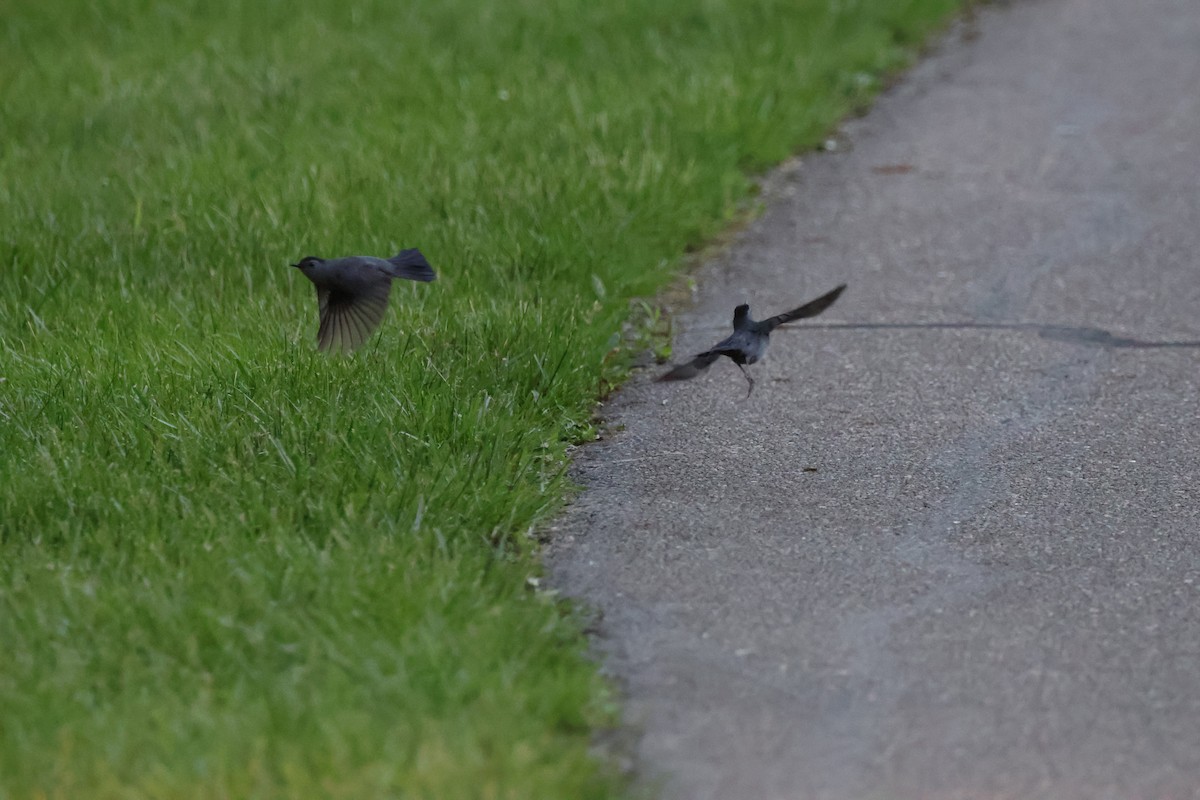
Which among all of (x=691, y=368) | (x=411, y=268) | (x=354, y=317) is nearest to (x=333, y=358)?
(x=354, y=317)

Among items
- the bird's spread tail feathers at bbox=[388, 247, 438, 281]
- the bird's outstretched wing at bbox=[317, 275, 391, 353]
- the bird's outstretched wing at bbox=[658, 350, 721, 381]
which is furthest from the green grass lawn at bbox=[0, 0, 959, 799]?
the bird's outstretched wing at bbox=[658, 350, 721, 381]

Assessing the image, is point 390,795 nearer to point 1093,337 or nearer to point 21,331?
point 21,331

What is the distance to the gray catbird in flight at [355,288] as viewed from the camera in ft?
14.0

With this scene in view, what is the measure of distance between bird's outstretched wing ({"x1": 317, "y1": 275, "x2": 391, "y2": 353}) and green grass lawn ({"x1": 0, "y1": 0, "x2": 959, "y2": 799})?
168 millimetres

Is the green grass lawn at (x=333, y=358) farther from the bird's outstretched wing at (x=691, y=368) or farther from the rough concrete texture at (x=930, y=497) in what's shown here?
the bird's outstretched wing at (x=691, y=368)

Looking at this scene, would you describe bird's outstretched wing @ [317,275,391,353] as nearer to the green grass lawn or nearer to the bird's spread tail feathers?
the bird's spread tail feathers

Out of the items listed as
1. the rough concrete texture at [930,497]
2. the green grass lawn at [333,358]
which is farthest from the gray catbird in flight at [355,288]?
the rough concrete texture at [930,497]

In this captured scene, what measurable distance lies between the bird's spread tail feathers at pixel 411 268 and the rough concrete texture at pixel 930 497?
0.70m

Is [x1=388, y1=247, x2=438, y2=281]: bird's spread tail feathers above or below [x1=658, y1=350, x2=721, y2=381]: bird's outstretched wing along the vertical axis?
above

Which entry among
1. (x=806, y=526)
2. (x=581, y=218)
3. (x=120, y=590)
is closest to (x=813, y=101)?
(x=581, y=218)

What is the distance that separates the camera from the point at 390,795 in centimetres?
269

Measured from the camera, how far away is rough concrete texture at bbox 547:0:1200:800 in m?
3.02

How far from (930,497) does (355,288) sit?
165 cm

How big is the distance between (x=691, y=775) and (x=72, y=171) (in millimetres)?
4679
